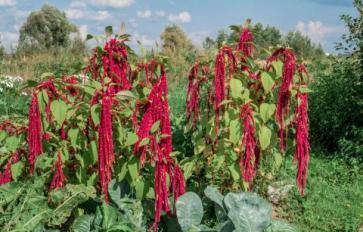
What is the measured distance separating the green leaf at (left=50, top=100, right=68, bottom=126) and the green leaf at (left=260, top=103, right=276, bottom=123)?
49.9 inches

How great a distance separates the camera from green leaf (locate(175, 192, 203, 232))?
340 cm

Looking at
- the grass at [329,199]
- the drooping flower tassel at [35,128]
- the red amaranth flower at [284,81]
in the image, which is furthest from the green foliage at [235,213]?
the grass at [329,199]

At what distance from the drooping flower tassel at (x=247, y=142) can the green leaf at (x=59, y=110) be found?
3.55 ft

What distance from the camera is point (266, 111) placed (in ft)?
11.7

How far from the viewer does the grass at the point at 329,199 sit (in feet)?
15.5

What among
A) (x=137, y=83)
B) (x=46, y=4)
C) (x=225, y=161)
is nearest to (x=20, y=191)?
(x=137, y=83)

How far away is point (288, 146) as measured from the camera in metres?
3.97

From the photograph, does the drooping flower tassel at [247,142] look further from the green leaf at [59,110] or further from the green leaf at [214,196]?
the green leaf at [59,110]

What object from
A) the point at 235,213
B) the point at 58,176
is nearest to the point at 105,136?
the point at 58,176

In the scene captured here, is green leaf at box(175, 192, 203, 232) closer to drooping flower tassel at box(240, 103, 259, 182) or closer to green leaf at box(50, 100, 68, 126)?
drooping flower tassel at box(240, 103, 259, 182)

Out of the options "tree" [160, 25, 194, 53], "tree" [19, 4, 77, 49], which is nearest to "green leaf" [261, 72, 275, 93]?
"tree" [160, 25, 194, 53]

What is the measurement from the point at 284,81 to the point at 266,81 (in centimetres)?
13

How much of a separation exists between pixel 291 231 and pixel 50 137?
65.4 inches

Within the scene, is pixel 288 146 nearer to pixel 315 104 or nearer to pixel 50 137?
pixel 50 137
